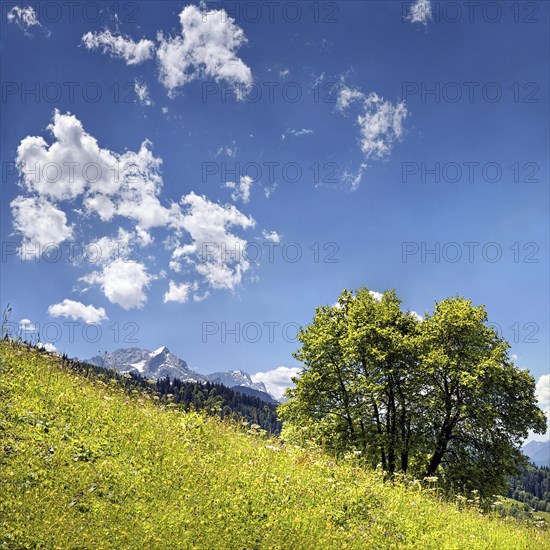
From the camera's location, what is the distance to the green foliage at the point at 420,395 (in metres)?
26.4

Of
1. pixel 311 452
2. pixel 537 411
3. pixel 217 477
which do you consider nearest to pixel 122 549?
pixel 217 477

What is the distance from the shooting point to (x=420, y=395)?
28.4m

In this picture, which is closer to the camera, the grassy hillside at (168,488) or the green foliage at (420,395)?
the grassy hillside at (168,488)

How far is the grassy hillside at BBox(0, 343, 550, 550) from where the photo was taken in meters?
7.36

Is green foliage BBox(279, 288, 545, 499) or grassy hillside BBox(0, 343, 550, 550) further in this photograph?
green foliage BBox(279, 288, 545, 499)

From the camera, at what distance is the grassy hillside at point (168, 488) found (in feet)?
24.2

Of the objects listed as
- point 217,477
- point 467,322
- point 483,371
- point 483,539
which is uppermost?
point 467,322

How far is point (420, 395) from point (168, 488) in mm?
22986

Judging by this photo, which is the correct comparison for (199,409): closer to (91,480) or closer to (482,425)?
(91,480)

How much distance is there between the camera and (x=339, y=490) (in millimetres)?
10984

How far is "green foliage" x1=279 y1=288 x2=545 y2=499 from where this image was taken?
2641 centimetres

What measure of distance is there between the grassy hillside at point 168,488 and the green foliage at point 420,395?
1290 centimetres

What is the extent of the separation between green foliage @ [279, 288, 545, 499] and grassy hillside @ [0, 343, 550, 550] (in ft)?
42.3

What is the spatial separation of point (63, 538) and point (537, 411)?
91.5 feet
